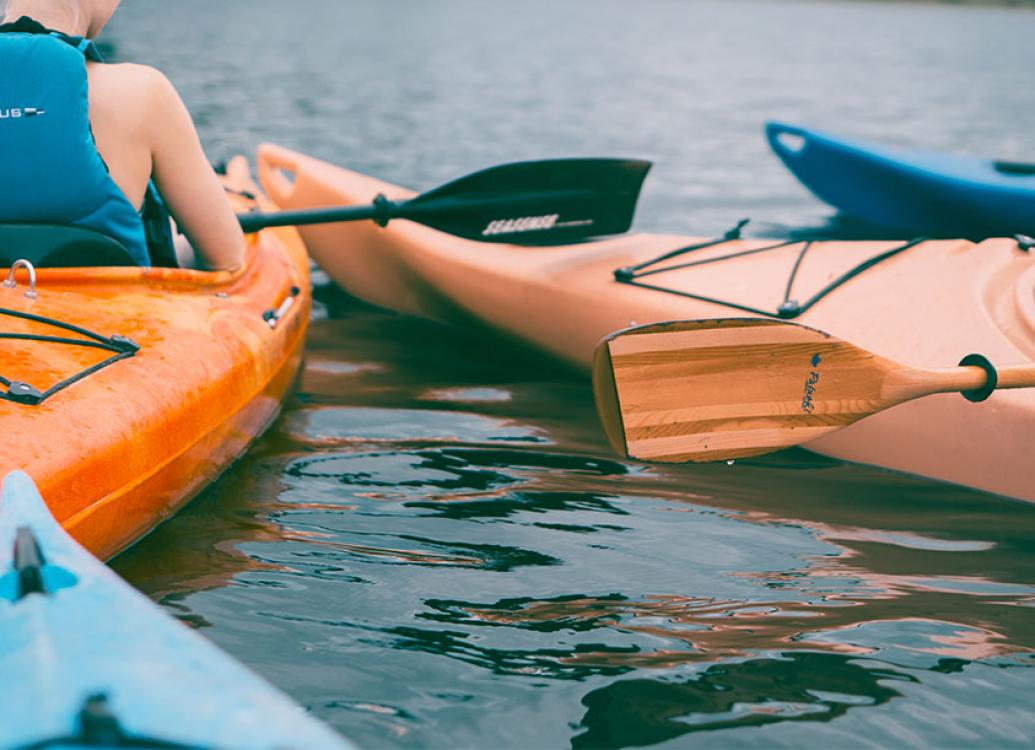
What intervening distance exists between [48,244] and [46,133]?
0.25m

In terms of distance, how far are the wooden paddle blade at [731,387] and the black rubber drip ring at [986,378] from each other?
118 millimetres

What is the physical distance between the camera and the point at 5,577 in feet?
4.99

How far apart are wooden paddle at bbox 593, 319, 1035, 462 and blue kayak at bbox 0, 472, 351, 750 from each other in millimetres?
1209

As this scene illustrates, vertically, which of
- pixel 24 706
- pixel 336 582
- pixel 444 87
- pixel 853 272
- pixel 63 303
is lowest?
pixel 336 582

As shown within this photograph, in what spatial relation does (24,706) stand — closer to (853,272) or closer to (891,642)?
(891,642)

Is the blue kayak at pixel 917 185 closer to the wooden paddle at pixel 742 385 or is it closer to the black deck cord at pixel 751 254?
the black deck cord at pixel 751 254

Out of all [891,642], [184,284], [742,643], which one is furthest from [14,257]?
[891,642]

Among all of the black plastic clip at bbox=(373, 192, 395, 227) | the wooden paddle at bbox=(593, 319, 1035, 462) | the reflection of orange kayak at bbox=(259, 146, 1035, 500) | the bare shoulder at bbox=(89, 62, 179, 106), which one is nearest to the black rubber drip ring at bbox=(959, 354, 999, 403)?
the wooden paddle at bbox=(593, 319, 1035, 462)

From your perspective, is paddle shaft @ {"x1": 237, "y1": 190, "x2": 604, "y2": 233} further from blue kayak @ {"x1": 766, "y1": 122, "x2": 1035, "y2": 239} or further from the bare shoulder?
blue kayak @ {"x1": 766, "y1": 122, "x2": 1035, "y2": 239}

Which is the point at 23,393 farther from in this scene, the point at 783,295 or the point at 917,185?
the point at 917,185

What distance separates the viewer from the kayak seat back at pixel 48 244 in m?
2.50

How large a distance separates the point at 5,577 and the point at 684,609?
127 centimetres

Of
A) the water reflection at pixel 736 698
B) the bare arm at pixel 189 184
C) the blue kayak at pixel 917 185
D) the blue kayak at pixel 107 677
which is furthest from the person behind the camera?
the blue kayak at pixel 917 185

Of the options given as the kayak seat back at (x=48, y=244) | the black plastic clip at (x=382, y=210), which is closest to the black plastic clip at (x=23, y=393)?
the kayak seat back at (x=48, y=244)
